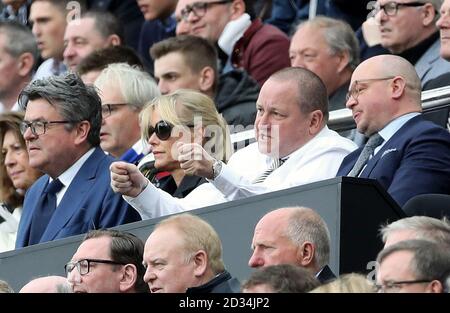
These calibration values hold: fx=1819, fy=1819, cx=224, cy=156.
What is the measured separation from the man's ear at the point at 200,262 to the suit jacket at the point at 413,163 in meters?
1.45

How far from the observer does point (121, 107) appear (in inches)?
462

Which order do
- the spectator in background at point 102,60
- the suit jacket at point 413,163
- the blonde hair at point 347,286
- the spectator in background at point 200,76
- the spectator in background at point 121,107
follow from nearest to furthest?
the blonde hair at point 347,286, the suit jacket at point 413,163, the spectator in background at point 121,107, the spectator in background at point 200,76, the spectator in background at point 102,60

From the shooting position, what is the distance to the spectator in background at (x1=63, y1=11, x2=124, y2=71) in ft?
47.1

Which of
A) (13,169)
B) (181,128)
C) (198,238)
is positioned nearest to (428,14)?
(181,128)

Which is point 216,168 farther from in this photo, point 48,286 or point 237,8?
point 237,8

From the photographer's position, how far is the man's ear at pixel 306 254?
26.9 ft

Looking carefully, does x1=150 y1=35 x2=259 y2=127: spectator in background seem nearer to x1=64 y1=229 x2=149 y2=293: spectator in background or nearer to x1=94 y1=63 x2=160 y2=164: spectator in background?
x1=94 y1=63 x2=160 y2=164: spectator in background

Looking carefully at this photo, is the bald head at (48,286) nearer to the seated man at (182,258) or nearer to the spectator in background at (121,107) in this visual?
the seated man at (182,258)

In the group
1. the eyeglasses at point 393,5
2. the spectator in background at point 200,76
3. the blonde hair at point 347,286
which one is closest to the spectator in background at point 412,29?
the eyeglasses at point 393,5

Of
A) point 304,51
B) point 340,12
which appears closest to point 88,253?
point 304,51

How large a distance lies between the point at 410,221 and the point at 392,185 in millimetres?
1718

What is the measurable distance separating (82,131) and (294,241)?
2.55 meters

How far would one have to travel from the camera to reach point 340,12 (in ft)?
46.9
